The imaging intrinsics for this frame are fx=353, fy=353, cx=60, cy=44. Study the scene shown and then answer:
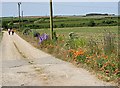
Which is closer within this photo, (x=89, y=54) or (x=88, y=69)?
(x=88, y=69)

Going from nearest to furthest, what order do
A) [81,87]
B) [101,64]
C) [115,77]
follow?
[81,87] → [115,77] → [101,64]

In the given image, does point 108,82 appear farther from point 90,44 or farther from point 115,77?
point 90,44

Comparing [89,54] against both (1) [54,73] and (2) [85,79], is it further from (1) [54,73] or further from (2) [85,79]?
(2) [85,79]

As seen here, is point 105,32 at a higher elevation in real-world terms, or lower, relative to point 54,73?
higher

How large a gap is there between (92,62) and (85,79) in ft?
8.25

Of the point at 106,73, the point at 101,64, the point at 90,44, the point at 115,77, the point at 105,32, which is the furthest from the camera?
the point at 90,44

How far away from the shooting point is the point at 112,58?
13227 millimetres

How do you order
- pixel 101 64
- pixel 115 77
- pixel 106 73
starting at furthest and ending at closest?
pixel 101 64, pixel 106 73, pixel 115 77

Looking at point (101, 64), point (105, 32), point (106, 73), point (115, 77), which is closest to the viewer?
point (115, 77)

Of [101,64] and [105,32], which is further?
[105,32]

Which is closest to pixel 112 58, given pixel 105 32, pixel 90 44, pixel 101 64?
pixel 101 64

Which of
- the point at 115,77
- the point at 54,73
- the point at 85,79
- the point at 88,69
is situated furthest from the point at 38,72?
the point at 115,77

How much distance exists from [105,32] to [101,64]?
3.11 meters

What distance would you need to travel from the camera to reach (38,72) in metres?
13.6
